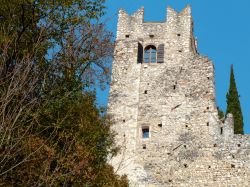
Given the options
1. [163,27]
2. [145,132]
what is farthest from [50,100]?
[163,27]

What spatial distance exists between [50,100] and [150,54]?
507 inches

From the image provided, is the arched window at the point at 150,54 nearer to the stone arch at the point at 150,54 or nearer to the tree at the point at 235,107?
the stone arch at the point at 150,54

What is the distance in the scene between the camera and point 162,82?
2991 cm

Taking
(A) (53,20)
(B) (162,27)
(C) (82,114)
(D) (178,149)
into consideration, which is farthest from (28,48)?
(B) (162,27)

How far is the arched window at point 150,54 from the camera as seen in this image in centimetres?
3073

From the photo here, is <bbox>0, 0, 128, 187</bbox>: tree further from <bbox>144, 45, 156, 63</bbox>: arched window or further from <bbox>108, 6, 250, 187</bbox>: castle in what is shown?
<bbox>144, 45, 156, 63</bbox>: arched window

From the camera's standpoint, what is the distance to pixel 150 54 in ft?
102

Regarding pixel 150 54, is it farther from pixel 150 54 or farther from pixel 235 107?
pixel 235 107

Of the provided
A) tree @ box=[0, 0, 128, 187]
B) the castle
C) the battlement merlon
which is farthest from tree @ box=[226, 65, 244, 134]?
tree @ box=[0, 0, 128, 187]

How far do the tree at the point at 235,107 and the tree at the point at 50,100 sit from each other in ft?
32.2

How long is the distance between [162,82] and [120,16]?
14.3ft

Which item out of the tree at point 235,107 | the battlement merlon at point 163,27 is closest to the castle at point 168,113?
the battlement merlon at point 163,27

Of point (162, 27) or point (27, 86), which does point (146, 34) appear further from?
point (27, 86)

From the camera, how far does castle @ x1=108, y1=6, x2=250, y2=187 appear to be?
90.4ft
